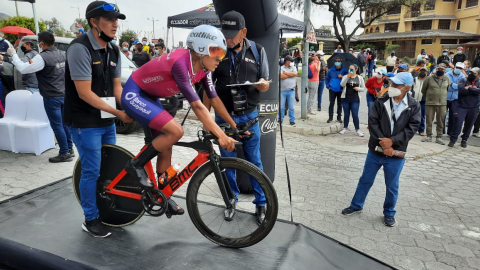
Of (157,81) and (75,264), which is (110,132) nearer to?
(157,81)

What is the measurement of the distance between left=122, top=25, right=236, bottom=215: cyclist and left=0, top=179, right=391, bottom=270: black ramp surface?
0.60 meters

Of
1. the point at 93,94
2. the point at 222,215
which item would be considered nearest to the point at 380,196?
the point at 222,215

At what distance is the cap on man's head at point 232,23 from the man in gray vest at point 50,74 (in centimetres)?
355

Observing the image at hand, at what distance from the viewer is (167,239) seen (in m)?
3.04

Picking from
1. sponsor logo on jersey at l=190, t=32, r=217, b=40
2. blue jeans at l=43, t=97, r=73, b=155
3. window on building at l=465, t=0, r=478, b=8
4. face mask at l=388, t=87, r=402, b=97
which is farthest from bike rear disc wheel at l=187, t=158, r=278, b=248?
window on building at l=465, t=0, r=478, b=8

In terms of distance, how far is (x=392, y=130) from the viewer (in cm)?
405

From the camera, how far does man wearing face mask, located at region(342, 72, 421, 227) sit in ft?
13.1

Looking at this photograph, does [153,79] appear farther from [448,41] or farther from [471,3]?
[471,3]

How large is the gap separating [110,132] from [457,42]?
53.7 meters

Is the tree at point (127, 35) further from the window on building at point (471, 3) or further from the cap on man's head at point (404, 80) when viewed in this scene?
the cap on man's head at point (404, 80)

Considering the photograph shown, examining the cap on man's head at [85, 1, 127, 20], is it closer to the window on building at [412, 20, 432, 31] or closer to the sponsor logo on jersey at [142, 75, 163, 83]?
the sponsor logo on jersey at [142, 75, 163, 83]

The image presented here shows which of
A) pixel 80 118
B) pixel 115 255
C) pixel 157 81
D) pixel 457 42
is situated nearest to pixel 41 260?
pixel 115 255

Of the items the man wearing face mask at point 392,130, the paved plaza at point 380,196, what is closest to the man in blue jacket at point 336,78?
the paved plaza at point 380,196

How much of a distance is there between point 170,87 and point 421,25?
5723 cm
